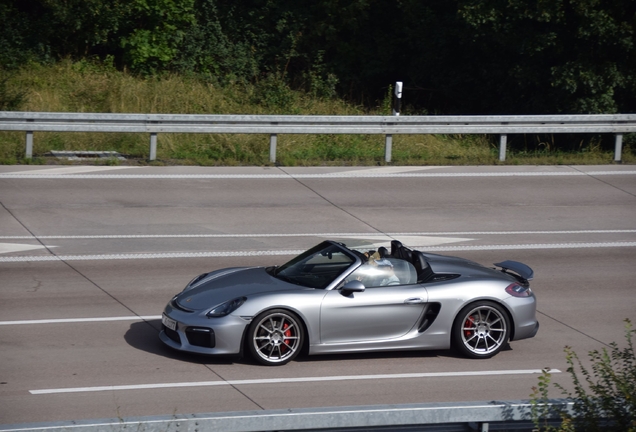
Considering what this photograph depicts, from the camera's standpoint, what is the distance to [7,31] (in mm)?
25828

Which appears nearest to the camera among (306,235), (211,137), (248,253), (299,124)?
(248,253)

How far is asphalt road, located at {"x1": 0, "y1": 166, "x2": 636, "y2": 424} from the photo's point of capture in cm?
766

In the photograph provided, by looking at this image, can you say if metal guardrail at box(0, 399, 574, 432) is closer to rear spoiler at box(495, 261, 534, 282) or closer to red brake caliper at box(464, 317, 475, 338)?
red brake caliper at box(464, 317, 475, 338)

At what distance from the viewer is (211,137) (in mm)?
19641

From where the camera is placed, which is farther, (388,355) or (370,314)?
(388,355)

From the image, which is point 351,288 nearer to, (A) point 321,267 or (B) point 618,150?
(A) point 321,267

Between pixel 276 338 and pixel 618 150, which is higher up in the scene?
pixel 618 150

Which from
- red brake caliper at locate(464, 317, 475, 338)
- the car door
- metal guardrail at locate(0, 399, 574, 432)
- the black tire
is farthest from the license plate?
metal guardrail at locate(0, 399, 574, 432)

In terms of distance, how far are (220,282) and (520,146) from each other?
59.6 feet

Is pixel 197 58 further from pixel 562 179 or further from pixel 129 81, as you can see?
pixel 562 179

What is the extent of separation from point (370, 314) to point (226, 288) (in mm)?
1472

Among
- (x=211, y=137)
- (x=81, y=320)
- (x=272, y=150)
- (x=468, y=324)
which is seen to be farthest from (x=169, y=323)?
(x=211, y=137)

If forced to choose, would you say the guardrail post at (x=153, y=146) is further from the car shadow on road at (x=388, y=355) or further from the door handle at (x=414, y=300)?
the door handle at (x=414, y=300)

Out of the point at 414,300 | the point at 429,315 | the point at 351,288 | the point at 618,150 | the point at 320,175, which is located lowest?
the point at 429,315
